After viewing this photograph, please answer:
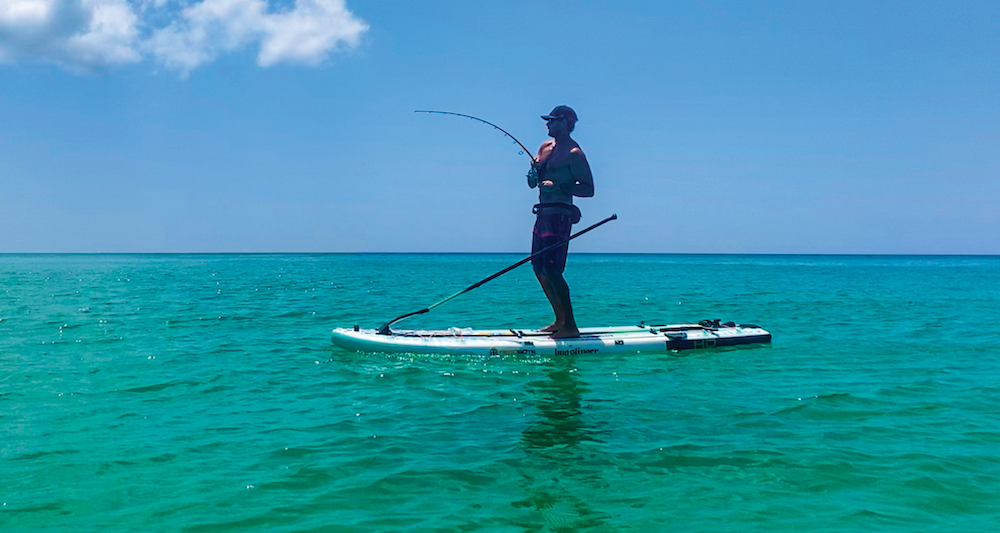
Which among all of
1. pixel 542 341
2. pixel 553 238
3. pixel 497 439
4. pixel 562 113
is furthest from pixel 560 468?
pixel 562 113

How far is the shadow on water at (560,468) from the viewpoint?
520 cm

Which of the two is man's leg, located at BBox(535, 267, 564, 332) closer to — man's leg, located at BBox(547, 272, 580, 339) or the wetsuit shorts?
man's leg, located at BBox(547, 272, 580, 339)

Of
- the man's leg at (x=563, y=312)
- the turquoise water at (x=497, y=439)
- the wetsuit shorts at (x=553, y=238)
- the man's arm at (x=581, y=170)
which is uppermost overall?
the man's arm at (x=581, y=170)

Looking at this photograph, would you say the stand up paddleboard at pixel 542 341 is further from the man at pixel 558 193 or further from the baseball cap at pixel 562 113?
the baseball cap at pixel 562 113

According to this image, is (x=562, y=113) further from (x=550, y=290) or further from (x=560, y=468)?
(x=560, y=468)

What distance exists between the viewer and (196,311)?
24219 millimetres

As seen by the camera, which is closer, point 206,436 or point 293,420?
point 206,436

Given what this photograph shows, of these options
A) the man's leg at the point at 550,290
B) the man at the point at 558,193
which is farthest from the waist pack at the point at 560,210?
the man's leg at the point at 550,290

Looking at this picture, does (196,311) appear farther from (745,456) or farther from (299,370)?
(745,456)

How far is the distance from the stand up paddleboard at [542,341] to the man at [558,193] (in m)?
0.59

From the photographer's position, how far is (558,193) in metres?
13.1

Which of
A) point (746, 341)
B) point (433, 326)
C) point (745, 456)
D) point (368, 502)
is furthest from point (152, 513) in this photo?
point (433, 326)

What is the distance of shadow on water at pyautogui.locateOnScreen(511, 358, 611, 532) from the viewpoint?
5195 millimetres

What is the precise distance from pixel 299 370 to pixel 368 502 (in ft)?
22.6
